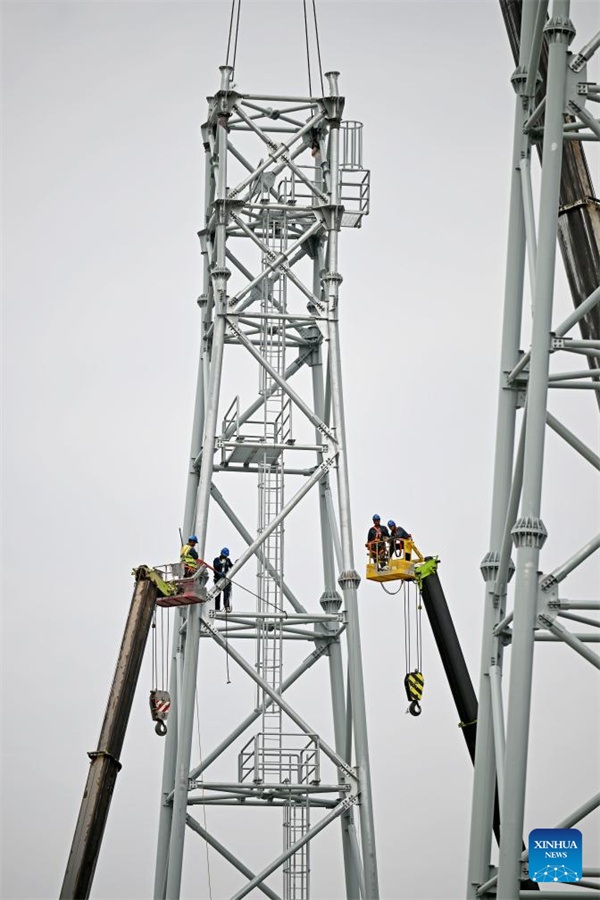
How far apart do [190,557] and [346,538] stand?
369 cm

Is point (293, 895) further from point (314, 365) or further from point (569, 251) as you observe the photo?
point (569, 251)

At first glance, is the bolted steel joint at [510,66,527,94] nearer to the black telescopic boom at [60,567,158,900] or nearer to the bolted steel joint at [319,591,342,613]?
the black telescopic boom at [60,567,158,900]

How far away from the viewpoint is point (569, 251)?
90.0ft

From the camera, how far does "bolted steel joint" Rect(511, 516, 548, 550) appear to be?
2319 cm

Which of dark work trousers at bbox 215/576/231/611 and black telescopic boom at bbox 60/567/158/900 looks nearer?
black telescopic boom at bbox 60/567/158/900

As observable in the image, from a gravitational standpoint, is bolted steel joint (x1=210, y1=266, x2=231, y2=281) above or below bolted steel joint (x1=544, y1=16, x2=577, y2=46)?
above

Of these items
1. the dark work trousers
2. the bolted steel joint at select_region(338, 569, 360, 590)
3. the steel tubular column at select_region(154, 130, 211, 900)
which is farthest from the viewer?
the steel tubular column at select_region(154, 130, 211, 900)

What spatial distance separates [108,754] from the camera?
3027cm

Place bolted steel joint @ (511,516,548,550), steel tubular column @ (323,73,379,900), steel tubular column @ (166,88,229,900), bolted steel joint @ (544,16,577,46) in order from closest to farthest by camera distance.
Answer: bolted steel joint @ (511,516,548,550)
bolted steel joint @ (544,16,577,46)
steel tubular column @ (166,88,229,900)
steel tubular column @ (323,73,379,900)

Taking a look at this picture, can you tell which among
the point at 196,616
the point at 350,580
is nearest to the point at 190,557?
the point at 196,616

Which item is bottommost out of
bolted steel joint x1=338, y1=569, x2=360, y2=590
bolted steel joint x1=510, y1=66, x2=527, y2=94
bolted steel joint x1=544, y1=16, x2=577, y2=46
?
bolted steel joint x1=338, y1=569, x2=360, y2=590

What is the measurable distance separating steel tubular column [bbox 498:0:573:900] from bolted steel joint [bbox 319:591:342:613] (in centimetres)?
1440

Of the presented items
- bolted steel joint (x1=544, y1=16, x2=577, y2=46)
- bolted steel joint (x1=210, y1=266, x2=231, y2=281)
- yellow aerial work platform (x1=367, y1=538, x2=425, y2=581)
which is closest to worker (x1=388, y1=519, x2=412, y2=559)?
yellow aerial work platform (x1=367, y1=538, x2=425, y2=581)

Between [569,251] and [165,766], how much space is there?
15469 millimetres
